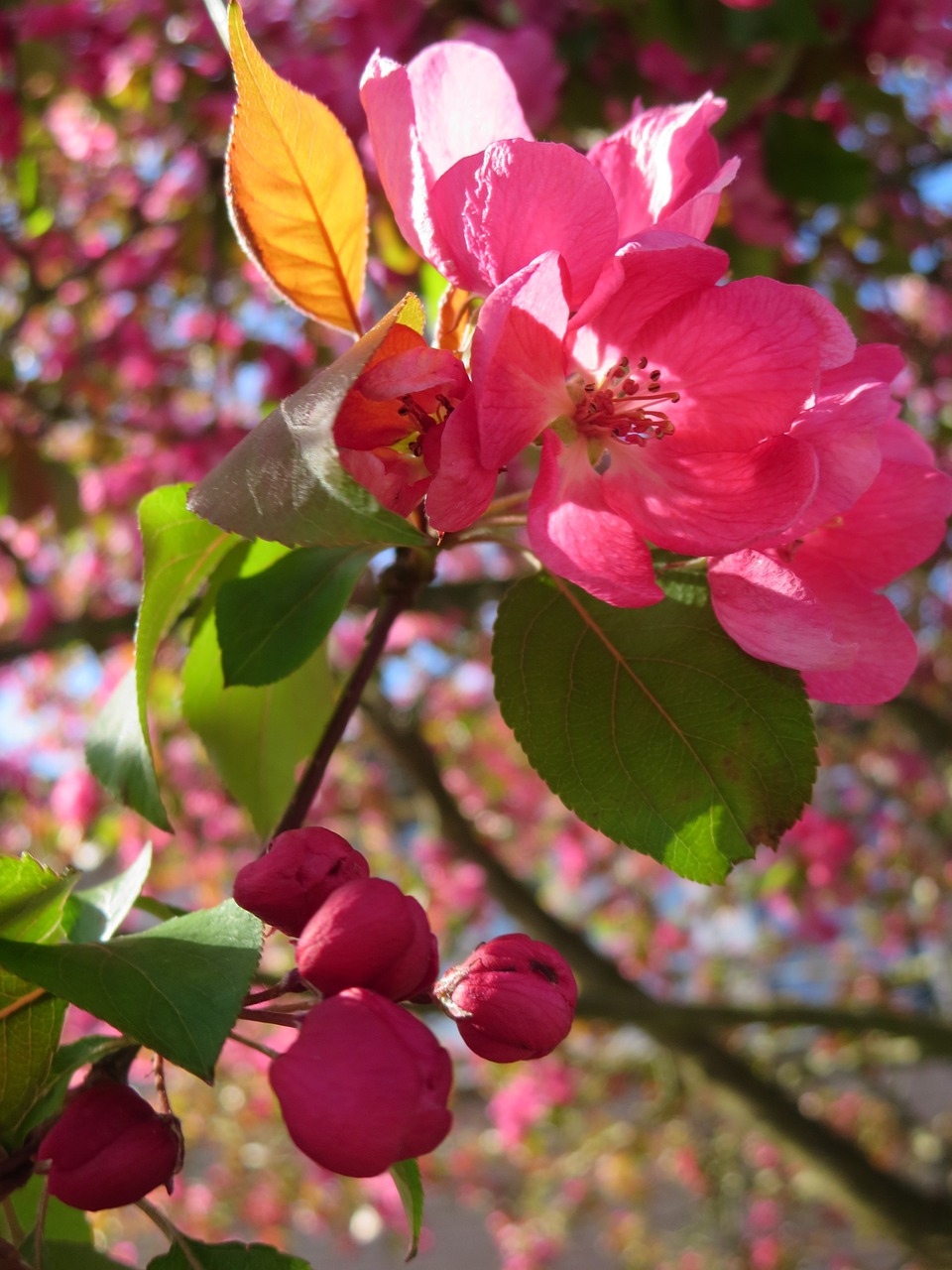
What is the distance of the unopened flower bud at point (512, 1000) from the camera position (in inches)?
20.3

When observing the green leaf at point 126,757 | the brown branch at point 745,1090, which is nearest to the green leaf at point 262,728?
the green leaf at point 126,757

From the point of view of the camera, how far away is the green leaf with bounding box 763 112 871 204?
1.68m

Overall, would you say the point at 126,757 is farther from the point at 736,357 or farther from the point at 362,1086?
the point at 736,357

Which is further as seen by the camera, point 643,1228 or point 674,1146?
point 643,1228

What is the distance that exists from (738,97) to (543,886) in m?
4.27

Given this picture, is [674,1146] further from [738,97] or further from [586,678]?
[586,678]

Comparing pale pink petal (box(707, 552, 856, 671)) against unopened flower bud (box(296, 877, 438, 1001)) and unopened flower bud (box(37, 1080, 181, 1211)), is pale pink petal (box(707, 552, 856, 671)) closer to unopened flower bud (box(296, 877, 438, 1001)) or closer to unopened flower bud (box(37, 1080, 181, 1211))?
unopened flower bud (box(296, 877, 438, 1001))

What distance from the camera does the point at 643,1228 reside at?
5.27m

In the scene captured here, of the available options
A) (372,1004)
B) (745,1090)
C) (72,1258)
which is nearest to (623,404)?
(372,1004)

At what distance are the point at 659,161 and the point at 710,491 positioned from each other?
0.19 m

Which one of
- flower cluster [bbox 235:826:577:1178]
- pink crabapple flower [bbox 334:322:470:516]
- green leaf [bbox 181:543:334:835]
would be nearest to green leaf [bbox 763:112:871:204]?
green leaf [bbox 181:543:334:835]

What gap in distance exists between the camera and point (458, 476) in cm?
52

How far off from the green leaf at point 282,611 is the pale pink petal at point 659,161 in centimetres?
28

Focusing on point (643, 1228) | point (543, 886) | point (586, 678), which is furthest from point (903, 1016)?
point (643, 1228)
